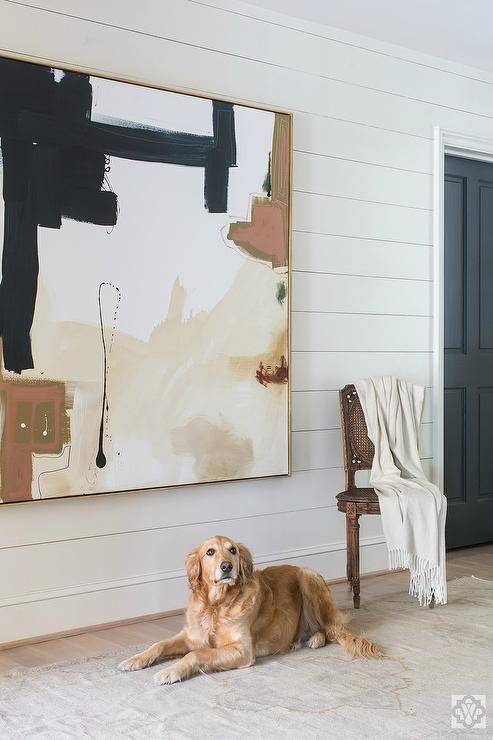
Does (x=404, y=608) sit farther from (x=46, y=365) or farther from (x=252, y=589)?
(x=46, y=365)

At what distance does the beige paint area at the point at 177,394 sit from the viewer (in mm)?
3239

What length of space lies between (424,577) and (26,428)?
63.6 inches

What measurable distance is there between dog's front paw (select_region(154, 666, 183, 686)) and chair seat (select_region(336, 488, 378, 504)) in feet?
3.94

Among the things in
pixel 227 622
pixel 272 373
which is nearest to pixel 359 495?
pixel 272 373

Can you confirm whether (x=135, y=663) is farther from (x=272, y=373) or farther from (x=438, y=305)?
(x=438, y=305)

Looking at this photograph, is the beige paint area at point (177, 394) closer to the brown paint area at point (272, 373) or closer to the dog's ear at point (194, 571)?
the brown paint area at point (272, 373)

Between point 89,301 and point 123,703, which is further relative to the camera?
point 89,301

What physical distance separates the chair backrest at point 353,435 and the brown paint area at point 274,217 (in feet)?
2.12

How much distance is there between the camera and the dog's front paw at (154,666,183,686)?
8.68 feet

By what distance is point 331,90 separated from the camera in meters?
4.06

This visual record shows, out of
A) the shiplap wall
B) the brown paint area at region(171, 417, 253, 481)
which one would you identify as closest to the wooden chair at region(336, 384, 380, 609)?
the shiplap wall

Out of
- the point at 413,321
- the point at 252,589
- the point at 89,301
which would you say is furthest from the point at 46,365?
the point at 413,321

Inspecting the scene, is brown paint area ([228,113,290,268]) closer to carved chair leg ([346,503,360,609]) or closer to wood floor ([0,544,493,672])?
carved chair leg ([346,503,360,609])

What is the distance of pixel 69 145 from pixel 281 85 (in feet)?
3.61
